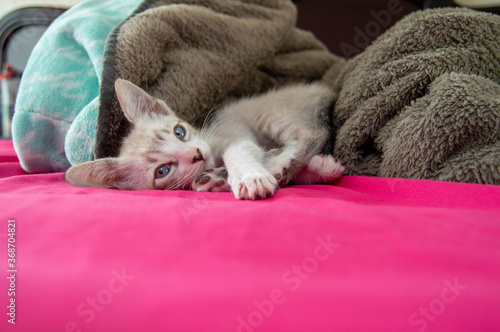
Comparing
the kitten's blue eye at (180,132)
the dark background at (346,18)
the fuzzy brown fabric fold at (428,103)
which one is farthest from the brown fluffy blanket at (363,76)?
the dark background at (346,18)

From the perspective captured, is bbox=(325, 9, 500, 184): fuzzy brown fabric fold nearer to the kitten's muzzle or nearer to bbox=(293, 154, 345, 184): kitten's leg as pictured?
bbox=(293, 154, 345, 184): kitten's leg

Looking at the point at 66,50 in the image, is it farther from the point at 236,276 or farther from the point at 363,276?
the point at 363,276

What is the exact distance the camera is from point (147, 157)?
905 millimetres

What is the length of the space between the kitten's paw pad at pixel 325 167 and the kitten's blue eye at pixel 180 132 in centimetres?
39

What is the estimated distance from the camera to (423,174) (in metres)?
0.72

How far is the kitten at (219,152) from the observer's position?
2.65ft

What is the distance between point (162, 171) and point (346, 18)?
1.82 meters

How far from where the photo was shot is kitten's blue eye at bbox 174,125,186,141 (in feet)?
3.13

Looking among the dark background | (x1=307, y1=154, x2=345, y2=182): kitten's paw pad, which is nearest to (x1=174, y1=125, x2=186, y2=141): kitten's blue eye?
(x1=307, y1=154, x2=345, y2=182): kitten's paw pad

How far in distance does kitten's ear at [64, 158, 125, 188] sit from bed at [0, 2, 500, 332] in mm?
264

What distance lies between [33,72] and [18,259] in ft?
3.14

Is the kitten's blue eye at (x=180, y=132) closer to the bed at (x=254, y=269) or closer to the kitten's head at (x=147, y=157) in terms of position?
the kitten's head at (x=147, y=157)

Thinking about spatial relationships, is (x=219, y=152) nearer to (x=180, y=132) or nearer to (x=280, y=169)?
(x=180, y=132)

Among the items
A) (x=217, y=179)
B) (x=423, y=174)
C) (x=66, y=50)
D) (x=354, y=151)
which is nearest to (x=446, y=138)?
(x=423, y=174)
